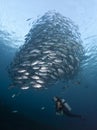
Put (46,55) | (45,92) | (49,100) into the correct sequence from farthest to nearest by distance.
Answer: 1. (49,100)
2. (45,92)
3. (46,55)

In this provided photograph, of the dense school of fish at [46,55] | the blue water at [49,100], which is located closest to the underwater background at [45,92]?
the blue water at [49,100]

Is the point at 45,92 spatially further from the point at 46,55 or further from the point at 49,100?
the point at 46,55

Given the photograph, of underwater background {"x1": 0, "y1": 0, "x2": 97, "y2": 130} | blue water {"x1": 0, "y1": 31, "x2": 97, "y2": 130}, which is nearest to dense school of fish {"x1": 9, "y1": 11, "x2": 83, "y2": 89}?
underwater background {"x1": 0, "y1": 0, "x2": 97, "y2": 130}

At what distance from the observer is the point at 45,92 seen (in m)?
29.1

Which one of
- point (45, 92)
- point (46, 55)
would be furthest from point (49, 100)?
point (46, 55)

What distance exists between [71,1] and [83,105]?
46.9 ft

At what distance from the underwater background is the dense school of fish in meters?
3.84

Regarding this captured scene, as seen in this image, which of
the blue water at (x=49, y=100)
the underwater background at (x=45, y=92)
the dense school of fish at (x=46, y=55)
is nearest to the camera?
the dense school of fish at (x=46, y=55)

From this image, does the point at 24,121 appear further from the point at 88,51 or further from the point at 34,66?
the point at 34,66

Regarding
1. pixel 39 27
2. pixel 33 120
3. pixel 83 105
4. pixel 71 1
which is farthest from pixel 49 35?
pixel 83 105

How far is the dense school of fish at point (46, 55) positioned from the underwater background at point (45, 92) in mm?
3837

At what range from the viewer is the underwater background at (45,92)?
2103cm

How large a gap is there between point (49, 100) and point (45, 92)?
1860mm

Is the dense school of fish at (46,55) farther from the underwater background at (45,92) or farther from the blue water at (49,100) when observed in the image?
the blue water at (49,100)
